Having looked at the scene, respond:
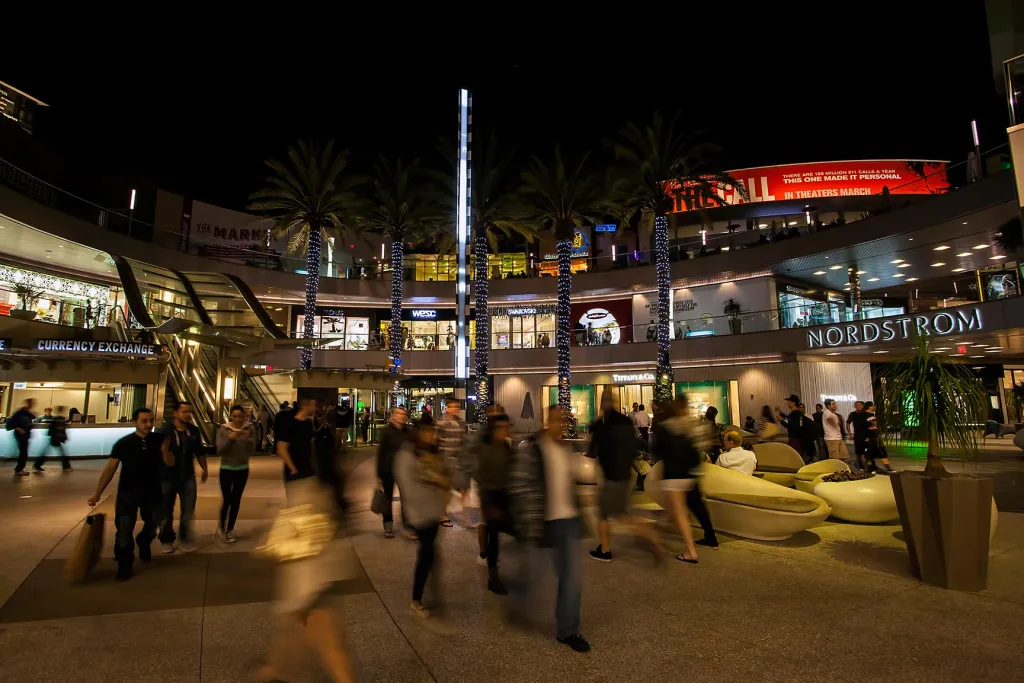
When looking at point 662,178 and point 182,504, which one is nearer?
point 182,504

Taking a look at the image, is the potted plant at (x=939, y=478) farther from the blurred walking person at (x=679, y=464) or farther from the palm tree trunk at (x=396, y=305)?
the palm tree trunk at (x=396, y=305)

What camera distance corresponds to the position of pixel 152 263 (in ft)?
88.3

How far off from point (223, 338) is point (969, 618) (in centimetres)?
2003

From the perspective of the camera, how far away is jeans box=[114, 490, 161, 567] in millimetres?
5738

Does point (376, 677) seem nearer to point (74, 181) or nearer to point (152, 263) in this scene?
point (152, 263)

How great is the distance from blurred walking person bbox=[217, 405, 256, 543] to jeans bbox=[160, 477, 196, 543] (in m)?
0.36

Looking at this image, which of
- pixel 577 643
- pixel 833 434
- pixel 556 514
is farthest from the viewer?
pixel 833 434

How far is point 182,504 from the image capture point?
708 centimetres

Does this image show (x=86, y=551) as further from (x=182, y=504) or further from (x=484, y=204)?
(x=484, y=204)

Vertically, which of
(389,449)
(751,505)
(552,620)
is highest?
(389,449)

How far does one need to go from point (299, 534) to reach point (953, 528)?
5603 millimetres

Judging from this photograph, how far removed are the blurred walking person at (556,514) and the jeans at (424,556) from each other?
0.70 m

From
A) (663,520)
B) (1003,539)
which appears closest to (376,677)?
(663,520)

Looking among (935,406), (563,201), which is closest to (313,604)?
(935,406)
